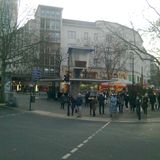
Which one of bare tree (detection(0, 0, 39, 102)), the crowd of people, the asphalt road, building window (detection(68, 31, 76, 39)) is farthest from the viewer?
building window (detection(68, 31, 76, 39))

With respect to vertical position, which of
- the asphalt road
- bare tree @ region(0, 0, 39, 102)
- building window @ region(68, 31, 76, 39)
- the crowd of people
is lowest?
the asphalt road

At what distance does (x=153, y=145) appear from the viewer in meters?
15.5

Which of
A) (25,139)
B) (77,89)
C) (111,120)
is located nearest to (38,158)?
(25,139)

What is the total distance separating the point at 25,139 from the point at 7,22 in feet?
102

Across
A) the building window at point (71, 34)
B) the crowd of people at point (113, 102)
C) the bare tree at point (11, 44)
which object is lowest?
the crowd of people at point (113, 102)

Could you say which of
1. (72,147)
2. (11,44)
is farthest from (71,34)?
(72,147)

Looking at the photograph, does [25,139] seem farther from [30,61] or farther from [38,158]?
[30,61]

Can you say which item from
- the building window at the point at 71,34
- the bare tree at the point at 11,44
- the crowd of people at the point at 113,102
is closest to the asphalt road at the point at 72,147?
the crowd of people at the point at 113,102

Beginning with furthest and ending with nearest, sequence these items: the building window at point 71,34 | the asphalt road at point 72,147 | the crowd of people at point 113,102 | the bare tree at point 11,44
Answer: the building window at point 71,34 → the bare tree at point 11,44 → the crowd of people at point 113,102 → the asphalt road at point 72,147

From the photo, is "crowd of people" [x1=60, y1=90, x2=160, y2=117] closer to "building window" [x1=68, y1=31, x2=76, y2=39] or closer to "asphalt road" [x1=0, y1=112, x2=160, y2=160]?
"asphalt road" [x1=0, y1=112, x2=160, y2=160]

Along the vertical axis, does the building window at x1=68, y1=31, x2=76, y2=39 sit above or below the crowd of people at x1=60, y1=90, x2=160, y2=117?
above

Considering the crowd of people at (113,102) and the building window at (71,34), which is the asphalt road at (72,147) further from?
the building window at (71,34)

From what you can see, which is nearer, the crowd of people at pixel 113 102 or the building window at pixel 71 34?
the crowd of people at pixel 113 102

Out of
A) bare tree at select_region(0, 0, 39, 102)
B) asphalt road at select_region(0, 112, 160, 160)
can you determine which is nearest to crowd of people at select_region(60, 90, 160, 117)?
bare tree at select_region(0, 0, 39, 102)
